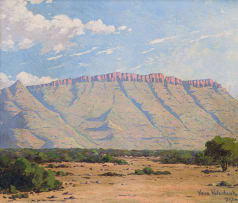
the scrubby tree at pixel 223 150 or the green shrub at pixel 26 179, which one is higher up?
the scrubby tree at pixel 223 150

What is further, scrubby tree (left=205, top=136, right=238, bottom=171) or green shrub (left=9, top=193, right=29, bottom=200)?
scrubby tree (left=205, top=136, right=238, bottom=171)

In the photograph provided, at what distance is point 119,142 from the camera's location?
611ft

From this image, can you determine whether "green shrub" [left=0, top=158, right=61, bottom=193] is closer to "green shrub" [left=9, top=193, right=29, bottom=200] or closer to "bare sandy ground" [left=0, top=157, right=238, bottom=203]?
"bare sandy ground" [left=0, top=157, right=238, bottom=203]

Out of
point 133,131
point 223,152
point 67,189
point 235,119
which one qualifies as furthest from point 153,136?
point 67,189

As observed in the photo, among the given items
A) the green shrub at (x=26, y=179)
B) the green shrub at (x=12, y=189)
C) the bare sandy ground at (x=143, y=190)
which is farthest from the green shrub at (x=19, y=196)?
the green shrub at (x=26, y=179)

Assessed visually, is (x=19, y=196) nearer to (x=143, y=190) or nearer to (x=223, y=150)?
(x=143, y=190)

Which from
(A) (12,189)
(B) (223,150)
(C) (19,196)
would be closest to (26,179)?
(A) (12,189)
